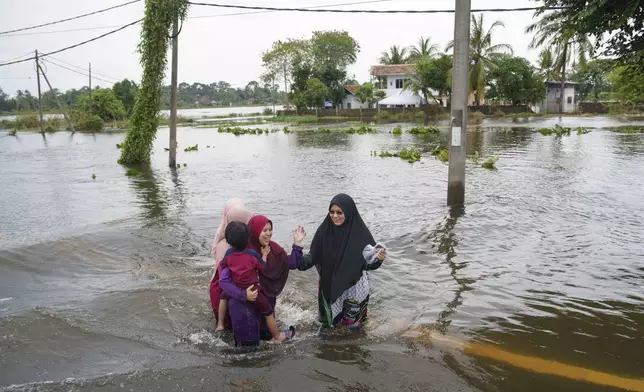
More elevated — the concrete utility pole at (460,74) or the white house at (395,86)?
the white house at (395,86)

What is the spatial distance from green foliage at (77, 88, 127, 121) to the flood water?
4940 centimetres

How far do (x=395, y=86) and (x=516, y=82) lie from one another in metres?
16.0

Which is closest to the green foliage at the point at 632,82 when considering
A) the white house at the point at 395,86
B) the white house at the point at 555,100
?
the white house at the point at 395,86

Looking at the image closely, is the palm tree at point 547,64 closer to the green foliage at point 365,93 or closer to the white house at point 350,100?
the green foliage at point 365,93

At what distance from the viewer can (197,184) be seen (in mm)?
15750

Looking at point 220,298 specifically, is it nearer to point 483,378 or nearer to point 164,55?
point 483,378

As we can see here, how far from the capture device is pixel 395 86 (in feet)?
221

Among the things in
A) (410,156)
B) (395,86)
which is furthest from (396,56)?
(410,156)

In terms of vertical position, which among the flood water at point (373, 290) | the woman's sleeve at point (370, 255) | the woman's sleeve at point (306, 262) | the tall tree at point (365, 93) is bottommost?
the flood water at point (373, 290)

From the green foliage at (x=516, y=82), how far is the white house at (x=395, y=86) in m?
6.07

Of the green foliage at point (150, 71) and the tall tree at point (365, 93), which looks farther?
the tall tree at point (365, 93)

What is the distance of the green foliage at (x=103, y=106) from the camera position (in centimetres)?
6044

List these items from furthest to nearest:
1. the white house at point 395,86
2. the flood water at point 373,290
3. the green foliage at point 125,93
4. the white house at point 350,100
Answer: the white house at point 350,100 → the green foliage at point 125,93 → the white house at point 395,86 → the flood water at point 373,290

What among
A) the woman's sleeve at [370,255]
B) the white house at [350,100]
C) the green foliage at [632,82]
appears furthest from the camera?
the white house at [350,100]
